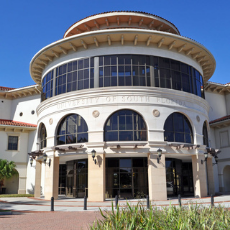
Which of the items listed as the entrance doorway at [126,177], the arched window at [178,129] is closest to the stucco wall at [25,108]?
the entrance doorway at [126,177]

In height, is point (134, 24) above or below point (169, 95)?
above

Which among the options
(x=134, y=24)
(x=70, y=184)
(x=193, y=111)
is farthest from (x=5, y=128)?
(x=193, y=111)

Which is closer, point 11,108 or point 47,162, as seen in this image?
point 47,162

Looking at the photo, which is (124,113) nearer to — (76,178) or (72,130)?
(72,130)

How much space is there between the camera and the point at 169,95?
79.2 feet

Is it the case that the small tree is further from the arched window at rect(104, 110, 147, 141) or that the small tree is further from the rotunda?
the arched window at rect(104, 110, 147, 141)

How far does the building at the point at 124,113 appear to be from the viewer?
2277cm

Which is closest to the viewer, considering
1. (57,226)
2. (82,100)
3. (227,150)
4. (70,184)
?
(57,226)

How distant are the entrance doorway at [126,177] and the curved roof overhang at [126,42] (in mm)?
10270

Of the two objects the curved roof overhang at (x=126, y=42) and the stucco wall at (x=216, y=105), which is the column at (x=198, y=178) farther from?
the stucco wall at (x=216, y=105)

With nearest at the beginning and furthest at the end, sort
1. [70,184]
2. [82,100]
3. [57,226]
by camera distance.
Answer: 1. [57,226]
2. [82,100]
3. [70,184]

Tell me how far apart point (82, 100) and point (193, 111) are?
10.0 m

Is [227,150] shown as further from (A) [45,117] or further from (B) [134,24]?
(A) [45,117]

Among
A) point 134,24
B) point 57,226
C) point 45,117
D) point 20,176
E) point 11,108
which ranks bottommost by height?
point 57,226
